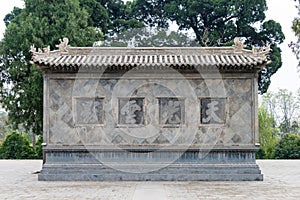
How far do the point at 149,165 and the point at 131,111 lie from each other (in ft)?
5.26

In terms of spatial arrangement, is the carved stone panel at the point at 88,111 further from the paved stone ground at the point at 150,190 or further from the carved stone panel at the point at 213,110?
the carved stone panel at the point at 213,110

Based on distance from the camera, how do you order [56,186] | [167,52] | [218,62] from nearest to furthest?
[56,186]
[218,62]
[167,52]

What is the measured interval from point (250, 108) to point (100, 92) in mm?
4303

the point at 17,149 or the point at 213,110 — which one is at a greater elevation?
the point at 213,110

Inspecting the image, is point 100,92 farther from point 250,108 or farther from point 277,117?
point 277,117

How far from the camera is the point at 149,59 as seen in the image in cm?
1424

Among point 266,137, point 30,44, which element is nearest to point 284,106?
point 266,137

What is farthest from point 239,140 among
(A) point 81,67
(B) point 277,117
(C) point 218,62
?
(B) point 277,117

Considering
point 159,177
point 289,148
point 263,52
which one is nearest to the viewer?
point 159,177

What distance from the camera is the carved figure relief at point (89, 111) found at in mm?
13898

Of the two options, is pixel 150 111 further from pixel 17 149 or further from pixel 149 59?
pixel 17 149

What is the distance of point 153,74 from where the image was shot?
1407 cm

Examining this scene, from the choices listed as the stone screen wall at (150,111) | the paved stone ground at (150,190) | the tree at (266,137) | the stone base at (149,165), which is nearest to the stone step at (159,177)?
the stone base at (149,165)

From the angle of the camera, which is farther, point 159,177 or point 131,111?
point 131,111
